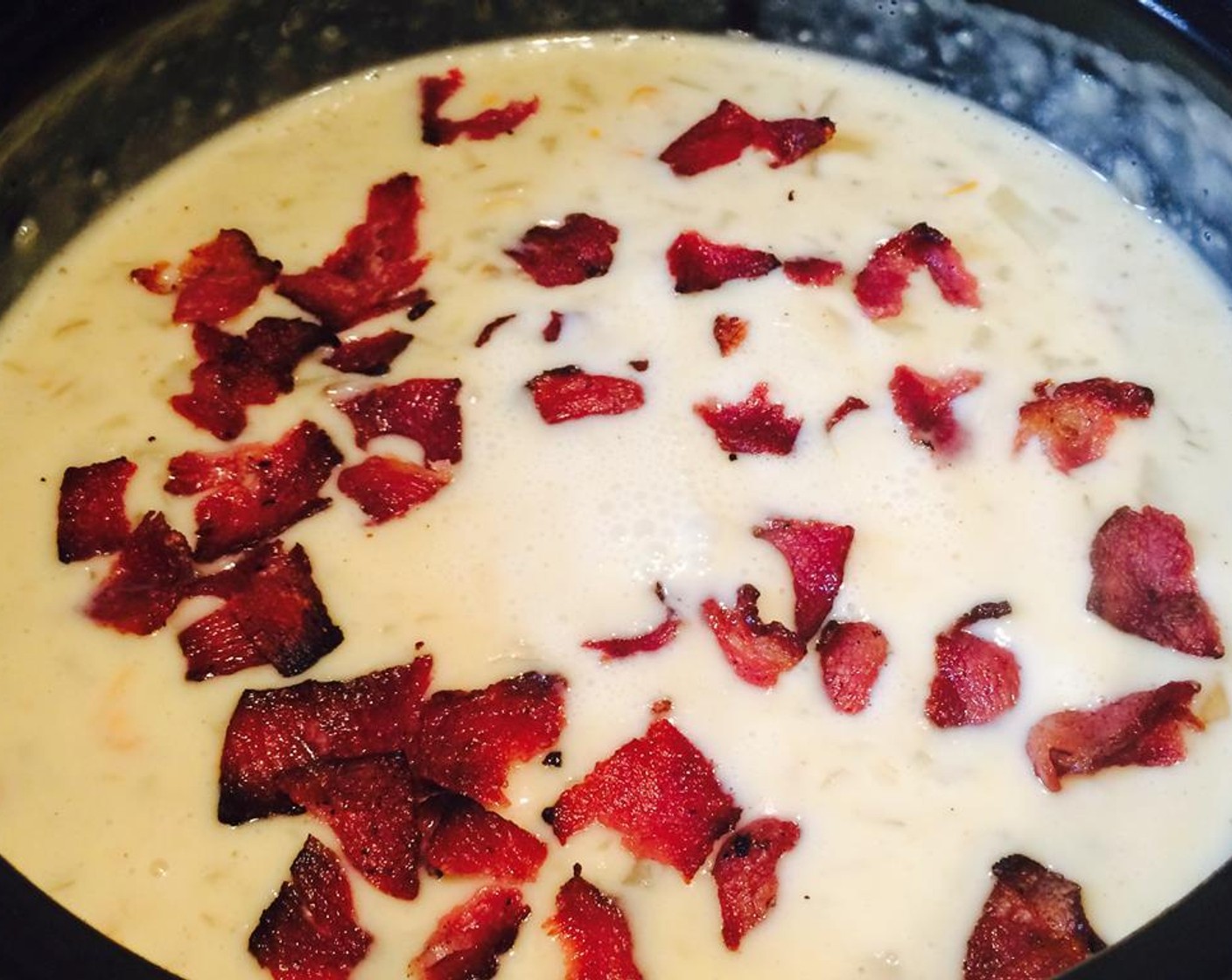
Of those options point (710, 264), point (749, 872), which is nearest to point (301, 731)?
point (749, 872)

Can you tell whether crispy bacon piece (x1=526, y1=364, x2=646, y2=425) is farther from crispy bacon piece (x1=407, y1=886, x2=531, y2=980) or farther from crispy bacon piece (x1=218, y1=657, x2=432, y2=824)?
crispy bacon piece (x1=407, y1=886, x2=531, y2=980)

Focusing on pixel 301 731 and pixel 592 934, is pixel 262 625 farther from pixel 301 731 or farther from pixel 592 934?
pixel 592 934

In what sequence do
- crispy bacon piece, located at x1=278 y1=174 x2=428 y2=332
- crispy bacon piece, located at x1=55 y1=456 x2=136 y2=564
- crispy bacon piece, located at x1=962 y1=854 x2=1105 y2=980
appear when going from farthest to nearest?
crispy bacon piece, located at x1=278 y1=174 x2=428 y2=332, crispy bacon piece, located at x1=55 y1=456 x2=136 y2=564, crispy bacon piece, located at x1=962 y1=854 x2=1105 y2=980

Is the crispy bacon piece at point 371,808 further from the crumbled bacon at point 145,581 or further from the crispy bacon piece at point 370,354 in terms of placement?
the crispy bacon piece at point 370,354

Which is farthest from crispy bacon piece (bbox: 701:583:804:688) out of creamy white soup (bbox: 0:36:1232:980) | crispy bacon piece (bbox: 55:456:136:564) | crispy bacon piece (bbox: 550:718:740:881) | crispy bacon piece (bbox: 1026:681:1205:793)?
crispy bacon piece (bbox: 55:456:136:564)

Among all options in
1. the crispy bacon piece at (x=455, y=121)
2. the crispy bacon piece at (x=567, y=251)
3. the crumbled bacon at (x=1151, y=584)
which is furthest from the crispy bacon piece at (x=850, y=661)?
the crispy bacon piece at (x=455, y=121)
